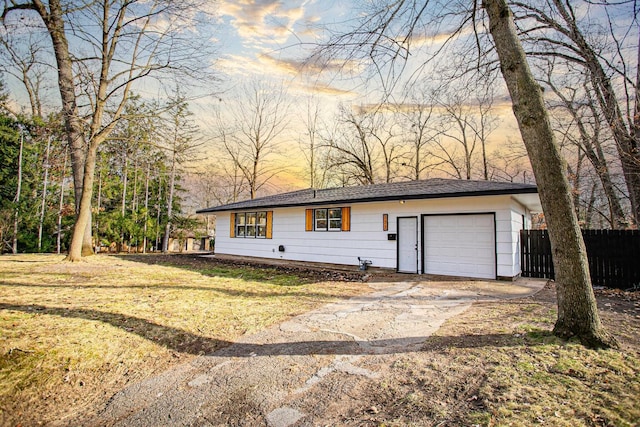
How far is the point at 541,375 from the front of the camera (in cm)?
285

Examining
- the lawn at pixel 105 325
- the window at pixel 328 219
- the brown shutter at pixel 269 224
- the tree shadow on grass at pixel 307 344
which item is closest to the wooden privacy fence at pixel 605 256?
the window at pixel 328 219

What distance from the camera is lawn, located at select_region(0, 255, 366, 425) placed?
9.43ft

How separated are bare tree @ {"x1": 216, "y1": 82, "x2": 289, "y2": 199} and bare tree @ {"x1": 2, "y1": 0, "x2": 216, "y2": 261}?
11.5 metres

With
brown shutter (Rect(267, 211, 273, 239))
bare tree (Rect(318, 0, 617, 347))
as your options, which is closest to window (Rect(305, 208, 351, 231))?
brown shutter (Rect(267, 211, 273, 239))

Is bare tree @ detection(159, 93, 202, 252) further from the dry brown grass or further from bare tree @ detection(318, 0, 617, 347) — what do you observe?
the dry brown grass

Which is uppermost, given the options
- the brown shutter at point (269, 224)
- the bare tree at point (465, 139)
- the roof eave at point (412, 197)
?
the bare tree at point (465, 139)

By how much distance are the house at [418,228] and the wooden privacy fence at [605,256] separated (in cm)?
62

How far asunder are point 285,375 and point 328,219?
8.81 m

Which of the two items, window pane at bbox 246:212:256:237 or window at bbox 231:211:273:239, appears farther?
window pane at bbox 246:212:256:237

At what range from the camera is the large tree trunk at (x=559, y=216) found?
3.51 meters

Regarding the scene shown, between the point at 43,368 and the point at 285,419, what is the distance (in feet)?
8.48

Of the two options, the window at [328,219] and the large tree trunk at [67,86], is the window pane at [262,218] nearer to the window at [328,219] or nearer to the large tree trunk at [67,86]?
the window at [328,219]

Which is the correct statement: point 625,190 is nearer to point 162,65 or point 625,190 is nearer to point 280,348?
point 280,348

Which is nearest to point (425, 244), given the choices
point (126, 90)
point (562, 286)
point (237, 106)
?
point (562, 286)
